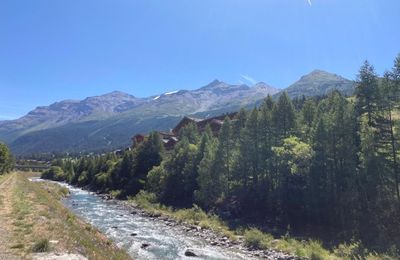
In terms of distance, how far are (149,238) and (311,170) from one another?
72.6ft

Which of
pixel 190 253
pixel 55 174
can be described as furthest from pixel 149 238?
pixel 55 174

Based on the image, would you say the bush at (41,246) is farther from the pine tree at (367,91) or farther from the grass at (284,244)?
the pine tree at (367,91)

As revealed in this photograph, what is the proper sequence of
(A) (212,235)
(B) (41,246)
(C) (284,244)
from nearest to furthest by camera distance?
(B) (41,246) → (C) (284,244) → (A) (212,235)

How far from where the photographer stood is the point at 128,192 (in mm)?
89312

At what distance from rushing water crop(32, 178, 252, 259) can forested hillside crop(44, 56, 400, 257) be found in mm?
11323

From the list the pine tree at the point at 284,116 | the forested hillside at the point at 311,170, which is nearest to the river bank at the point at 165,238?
the forested hillside at the point at 311,170

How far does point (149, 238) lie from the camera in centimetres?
4206

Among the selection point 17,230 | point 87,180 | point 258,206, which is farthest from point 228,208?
point 87,180

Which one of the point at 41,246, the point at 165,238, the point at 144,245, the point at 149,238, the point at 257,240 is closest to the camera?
the point at 41,246

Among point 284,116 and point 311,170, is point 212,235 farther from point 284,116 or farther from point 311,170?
point 284,116

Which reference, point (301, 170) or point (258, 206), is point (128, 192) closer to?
point (258, 206)

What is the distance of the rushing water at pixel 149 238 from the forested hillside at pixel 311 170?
37.1 ft

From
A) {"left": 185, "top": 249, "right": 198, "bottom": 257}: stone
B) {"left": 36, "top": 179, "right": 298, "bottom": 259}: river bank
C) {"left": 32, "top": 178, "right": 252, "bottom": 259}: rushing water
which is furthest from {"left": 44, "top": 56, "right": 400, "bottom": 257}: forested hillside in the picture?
{"left": 185, "top": 249, "right": 198, "bottom": 257}: stone

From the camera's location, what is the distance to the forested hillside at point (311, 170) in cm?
4122
